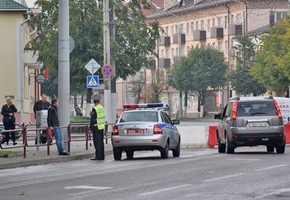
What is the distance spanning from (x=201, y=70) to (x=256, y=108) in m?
75.2

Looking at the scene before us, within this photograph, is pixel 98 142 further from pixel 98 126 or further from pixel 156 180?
pixel 156 180

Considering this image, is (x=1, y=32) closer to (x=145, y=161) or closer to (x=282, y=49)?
(x=282, y=49)

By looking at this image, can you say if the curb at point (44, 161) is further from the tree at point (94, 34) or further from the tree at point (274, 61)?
the tree at point (274, 61)

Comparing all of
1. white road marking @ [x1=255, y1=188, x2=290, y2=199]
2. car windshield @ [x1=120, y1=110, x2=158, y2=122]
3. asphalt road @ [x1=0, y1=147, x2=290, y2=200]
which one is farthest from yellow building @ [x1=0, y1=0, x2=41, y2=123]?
white road marking @ [x1=255, y1=188, x2=290, y2=199]

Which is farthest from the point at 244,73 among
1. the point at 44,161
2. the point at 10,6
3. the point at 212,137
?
the point at 44,161

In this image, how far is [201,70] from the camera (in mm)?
109250

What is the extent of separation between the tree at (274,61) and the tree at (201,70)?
41.9 ft

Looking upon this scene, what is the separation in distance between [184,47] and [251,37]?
16809 millimetres

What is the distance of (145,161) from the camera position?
102ft

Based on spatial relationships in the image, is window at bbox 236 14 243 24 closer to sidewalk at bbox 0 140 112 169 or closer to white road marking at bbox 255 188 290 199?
sidewalk at bbox 0 140 112 169

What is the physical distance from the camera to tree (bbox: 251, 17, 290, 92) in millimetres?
84688

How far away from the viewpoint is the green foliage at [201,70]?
10888 cm

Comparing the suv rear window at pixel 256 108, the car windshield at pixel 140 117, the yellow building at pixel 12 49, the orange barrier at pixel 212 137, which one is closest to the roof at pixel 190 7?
the yellow building at pixel 12 49

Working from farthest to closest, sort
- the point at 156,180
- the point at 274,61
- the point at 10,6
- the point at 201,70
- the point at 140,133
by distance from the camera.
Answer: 1. the point at 201,70
2. the point at 274,61
3. the point at 10,6
4. the point at 140,133
5. the point at 156,180
